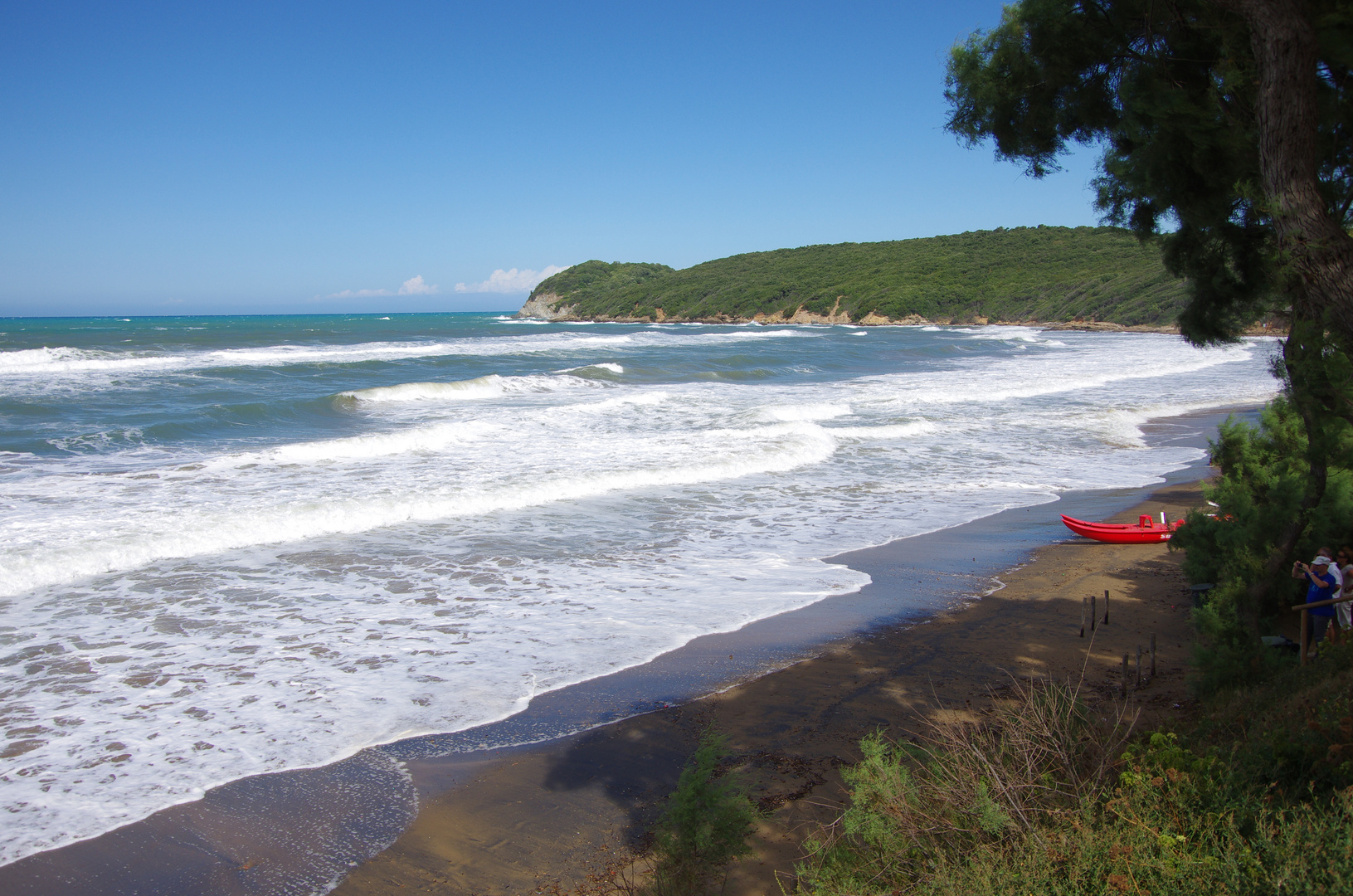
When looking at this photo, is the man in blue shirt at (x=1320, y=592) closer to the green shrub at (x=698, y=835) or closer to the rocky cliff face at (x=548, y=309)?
the green shrub at (x=698, y=835)

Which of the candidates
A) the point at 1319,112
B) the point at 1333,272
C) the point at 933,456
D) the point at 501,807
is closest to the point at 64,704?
the point at 501,807

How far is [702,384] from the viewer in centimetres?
2839

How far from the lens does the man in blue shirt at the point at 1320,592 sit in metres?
5.50

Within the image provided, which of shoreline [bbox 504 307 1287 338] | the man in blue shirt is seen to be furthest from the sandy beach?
shoreline [bbox 504 307 1287 338]

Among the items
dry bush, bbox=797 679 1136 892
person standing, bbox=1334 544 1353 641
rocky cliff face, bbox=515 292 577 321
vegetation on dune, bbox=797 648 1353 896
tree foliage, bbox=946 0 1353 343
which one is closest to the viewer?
vegetation on dune, bbox=797 648 1353 896

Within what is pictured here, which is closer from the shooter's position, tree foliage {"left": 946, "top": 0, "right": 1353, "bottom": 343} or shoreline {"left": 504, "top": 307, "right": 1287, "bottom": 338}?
tree foliage {"left": 946, "top": 0, "right": 1353, "bottom": 343}

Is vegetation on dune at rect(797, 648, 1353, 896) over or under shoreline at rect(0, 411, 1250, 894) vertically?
over

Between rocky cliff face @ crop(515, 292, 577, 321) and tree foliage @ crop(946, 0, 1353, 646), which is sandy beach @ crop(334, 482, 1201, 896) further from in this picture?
rocky cliff face @ crop(515, 292, 577, 321)

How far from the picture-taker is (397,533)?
10.5 m

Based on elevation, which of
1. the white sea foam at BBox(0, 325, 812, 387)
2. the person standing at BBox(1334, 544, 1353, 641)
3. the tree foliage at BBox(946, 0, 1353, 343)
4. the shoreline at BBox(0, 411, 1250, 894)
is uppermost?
the tree foliage at BBox(946, 0, 1353, 343)

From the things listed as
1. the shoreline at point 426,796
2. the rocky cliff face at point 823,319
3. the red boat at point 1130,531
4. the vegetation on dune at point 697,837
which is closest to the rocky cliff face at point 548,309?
the rocky cliff face at point 823,319

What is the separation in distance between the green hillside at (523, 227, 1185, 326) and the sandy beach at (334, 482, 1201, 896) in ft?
207

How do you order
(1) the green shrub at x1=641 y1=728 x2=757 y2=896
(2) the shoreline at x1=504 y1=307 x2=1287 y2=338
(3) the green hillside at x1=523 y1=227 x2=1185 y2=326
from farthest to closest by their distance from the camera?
1. (3) the green hillside at x1=523 y1=227 x2=1185 y2=326
2. (2) the shoreline at x1=504 y1=307 x2=1287 y2=338
3. (1) the green shrub at x1=641 y1=728 x2=757 y2=896

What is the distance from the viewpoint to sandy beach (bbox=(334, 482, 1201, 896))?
13.0ft
